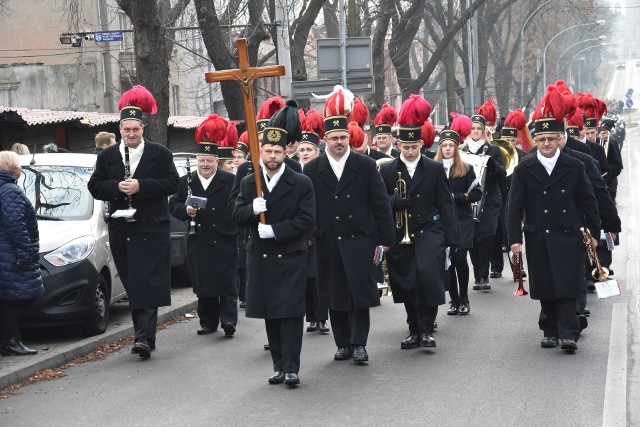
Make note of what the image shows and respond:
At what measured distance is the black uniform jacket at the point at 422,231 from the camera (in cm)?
1048

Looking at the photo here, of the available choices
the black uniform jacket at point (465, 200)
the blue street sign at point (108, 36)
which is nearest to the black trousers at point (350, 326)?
the black uniform jacket at point (465, 200)

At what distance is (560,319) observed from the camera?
1015cm

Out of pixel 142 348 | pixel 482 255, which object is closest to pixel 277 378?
pixel 142 348

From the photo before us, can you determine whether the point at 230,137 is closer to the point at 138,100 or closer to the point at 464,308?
the point at 138,100

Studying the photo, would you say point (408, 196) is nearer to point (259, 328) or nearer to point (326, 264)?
point (326, 264)

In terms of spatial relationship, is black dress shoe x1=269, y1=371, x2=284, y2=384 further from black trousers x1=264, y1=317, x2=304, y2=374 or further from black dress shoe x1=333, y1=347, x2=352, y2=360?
black dress shoe x1=333, y1=347, x2=352, y2=360

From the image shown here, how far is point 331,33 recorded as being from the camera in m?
38.7

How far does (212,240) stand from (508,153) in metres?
5.87

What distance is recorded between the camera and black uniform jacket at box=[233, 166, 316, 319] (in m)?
8.90

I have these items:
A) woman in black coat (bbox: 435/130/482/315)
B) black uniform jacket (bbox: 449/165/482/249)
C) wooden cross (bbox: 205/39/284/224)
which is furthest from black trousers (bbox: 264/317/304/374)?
black uniform jacket (bbox: 449/165/482/249)

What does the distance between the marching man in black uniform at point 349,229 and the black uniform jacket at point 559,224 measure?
137 centimetres

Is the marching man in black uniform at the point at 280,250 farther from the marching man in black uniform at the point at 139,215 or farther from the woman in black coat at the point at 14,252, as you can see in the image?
the woman in black coat at the point at 14,252

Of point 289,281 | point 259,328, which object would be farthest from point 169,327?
point 289,281

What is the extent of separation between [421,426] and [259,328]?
4745mm
